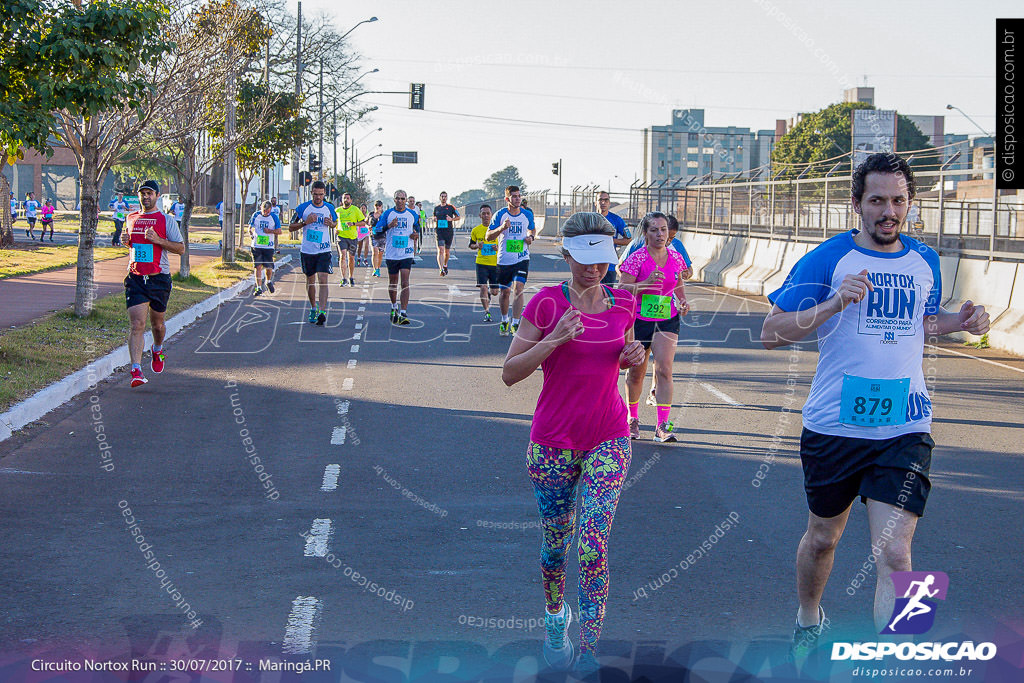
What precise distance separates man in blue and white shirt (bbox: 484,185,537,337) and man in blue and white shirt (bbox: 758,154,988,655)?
11.9m

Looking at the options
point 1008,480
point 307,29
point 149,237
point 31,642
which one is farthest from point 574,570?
point 307,29

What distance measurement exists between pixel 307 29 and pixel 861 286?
5441 cm

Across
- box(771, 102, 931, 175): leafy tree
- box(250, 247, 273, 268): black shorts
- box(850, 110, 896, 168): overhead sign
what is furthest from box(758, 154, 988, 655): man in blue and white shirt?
box(771, 102, 931, 175): leafy tree

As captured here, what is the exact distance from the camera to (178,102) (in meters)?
20.3

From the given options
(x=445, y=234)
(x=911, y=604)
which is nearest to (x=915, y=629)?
(x=911, y=604)

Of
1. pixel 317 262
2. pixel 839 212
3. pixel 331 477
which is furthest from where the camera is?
pixel 839 212

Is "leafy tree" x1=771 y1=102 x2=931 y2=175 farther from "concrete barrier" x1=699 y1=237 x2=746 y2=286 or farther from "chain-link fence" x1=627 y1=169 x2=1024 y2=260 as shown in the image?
"concrete barrier" x1=699 y1=237 x2=746 y2=286

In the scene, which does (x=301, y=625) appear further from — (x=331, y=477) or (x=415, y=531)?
(x=331, y=477)

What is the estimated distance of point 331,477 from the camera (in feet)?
27.0

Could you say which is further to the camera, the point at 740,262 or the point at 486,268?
the point at 740,262

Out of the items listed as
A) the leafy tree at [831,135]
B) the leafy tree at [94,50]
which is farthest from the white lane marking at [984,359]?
the leafy tree at [831,135]

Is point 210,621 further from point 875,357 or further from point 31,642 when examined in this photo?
point 875,357

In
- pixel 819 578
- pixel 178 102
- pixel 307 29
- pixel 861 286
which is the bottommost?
pixel 819 578

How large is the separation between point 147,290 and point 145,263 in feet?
0.91
